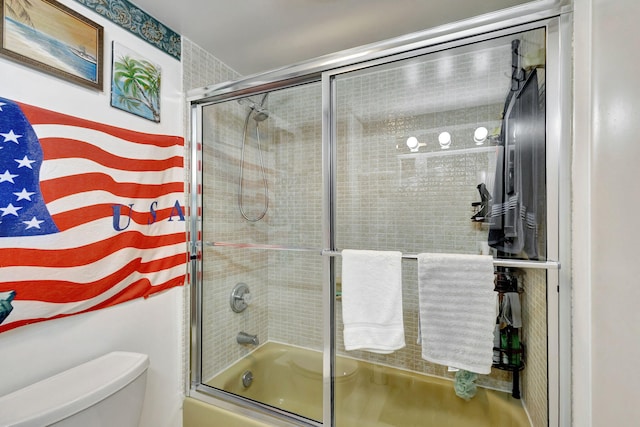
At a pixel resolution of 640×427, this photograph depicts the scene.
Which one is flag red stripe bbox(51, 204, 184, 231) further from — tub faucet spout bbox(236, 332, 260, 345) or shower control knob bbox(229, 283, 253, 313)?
tub faucet spout bbox(236, 332, 260, 345)

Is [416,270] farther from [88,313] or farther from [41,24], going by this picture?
[41,24]

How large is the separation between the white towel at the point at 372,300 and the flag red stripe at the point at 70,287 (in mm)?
967

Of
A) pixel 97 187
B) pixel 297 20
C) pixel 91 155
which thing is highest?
pixel 297 20

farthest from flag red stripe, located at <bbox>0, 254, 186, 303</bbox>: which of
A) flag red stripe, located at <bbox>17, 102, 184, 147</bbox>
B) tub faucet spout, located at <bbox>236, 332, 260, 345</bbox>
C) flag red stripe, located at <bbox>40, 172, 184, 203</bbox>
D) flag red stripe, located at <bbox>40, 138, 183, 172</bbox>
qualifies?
tub faucet spout, located at <bbox>236, 332, 260, 345</bbox>

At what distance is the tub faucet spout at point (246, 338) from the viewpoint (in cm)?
177

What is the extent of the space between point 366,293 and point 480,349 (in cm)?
43

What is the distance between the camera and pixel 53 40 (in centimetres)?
103

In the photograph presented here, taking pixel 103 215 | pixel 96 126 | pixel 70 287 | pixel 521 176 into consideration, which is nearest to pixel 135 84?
pixel 96 126

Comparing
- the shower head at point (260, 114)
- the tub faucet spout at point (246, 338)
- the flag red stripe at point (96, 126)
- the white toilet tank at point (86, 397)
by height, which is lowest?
the tub faucet spout at point (246, 338)

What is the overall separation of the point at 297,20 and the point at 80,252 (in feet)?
4.74

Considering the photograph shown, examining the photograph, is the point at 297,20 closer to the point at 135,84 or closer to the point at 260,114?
the point at 260,114

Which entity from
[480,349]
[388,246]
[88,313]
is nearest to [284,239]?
[388,246]

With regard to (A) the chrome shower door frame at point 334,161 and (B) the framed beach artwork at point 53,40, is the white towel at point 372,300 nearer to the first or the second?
(A) the chrome shower door frame at point 334,161

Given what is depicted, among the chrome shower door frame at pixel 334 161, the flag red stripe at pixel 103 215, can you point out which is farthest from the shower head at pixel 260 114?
the flag red stripe at pixel 103 215
